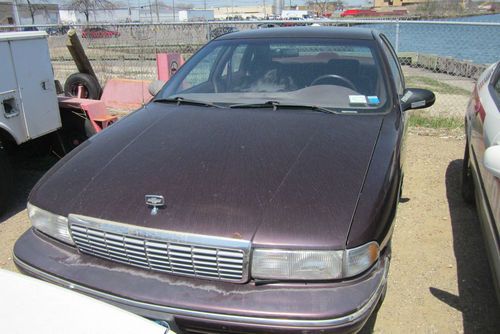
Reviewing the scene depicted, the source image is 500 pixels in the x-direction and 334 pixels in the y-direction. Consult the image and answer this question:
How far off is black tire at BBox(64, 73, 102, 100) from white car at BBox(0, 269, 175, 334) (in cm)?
585

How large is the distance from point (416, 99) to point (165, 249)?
2337 millimetres

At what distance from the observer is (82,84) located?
7.12 m

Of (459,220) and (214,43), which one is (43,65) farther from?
(459,220)

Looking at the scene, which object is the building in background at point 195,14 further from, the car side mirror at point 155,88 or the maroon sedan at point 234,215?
the maroon sedan at point 234,215

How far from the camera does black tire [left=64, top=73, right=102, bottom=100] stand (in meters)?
7.06

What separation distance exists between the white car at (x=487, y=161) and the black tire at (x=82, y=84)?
533 cm

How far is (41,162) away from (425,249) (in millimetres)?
4506

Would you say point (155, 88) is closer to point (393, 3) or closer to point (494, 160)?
point (494, 160)

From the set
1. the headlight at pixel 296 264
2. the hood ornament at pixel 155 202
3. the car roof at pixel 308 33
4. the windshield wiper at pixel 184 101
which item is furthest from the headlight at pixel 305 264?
the car roof at pixel 308 33

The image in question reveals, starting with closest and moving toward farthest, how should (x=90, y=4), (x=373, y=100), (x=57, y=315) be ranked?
1. (x=57, y=315)
2. (x=373, y=100)
3. (x=90, y=4)

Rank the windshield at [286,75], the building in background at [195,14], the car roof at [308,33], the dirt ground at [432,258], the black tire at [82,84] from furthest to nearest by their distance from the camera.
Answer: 1. the building in background at [195,14]
2. the black tire at [82,84]
3. the car roof at [308,33]
4. the windshield at [286,75]
5. the dirt ground at [432,258]

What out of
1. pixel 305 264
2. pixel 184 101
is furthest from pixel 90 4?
pixel 305 264

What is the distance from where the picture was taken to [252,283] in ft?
6.55

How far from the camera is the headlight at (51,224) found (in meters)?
2.31
